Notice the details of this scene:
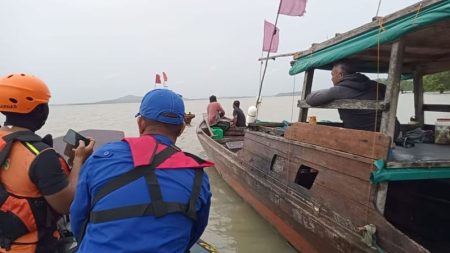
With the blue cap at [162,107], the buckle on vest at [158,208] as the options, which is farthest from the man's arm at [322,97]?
the buckle on vest at [158,208]

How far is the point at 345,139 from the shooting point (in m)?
3.88

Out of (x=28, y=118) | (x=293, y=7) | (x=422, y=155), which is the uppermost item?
(x=293, y=7)

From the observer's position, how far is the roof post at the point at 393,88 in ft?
11.8

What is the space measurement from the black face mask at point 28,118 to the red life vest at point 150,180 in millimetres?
878

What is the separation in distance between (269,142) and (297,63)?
128cm

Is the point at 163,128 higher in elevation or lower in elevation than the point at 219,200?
higher

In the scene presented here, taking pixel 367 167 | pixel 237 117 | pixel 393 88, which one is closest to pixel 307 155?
pixel 367 167

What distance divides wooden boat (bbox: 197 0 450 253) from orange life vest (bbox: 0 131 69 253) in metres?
2.77

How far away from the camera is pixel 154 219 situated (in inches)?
63.7

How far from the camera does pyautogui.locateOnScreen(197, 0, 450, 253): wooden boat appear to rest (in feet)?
11.1

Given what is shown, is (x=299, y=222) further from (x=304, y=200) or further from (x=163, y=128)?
(x=163, y=128)

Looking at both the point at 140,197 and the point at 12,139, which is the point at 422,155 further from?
the point at 12,139

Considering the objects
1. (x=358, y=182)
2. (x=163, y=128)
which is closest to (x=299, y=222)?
(x=358, y=182)

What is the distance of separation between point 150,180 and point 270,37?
9031 millimetres
